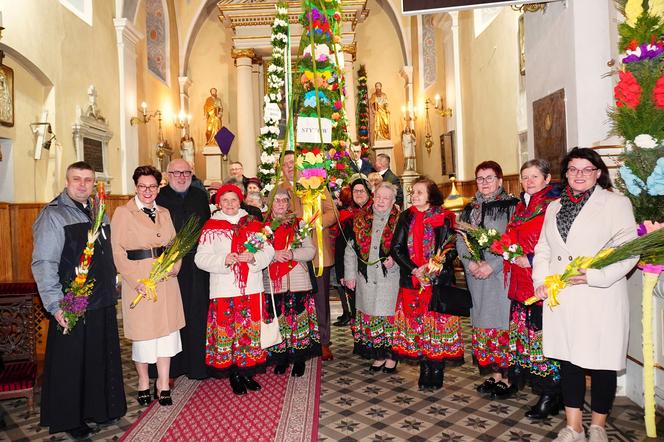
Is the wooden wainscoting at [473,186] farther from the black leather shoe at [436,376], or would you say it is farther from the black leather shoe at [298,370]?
the black leather shoe at [298,370]

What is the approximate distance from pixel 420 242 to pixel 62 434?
286 cm

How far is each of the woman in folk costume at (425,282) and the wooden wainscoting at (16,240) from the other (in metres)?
4.81

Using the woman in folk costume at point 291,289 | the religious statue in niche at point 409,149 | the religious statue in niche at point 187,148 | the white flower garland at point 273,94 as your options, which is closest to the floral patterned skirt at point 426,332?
the woman in folk costume at point 291,289

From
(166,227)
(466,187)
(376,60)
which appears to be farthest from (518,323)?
(376,60)

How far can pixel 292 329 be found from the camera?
432cm

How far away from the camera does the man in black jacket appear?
318 cm

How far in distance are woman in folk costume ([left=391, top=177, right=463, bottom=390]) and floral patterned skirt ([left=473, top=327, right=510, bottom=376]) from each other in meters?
0.18

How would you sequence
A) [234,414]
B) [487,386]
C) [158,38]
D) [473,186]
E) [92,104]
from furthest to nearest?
[158,38]
[473,186]
[92,104]
[487,386]
[234,414]

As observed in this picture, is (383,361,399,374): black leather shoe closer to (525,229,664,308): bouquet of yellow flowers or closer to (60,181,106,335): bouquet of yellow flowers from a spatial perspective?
(525,229,664,308): bouquet of yellow flowers

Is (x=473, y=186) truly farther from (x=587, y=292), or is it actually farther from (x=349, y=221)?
(x=587, y=292)

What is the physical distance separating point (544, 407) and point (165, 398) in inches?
106

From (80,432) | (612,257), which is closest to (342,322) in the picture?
(80,432)

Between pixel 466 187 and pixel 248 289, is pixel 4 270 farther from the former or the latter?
pixel 466 187

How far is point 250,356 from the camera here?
12.9 feet
